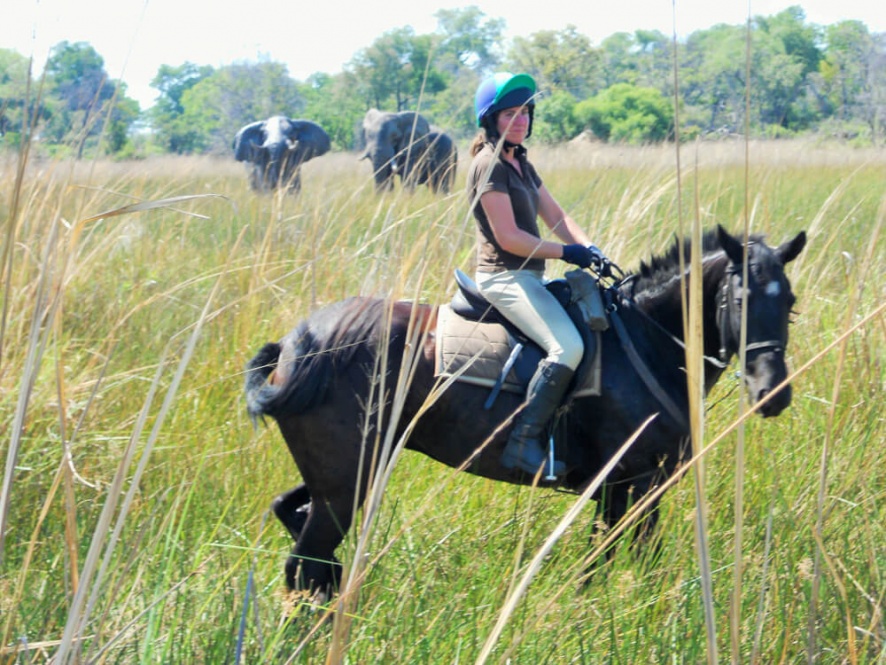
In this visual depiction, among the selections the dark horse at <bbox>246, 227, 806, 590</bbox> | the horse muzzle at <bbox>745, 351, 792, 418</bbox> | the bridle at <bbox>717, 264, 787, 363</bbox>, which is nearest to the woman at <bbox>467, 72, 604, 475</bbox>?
the dark horse at <bbox>246, 227, 806, 590</bbox>

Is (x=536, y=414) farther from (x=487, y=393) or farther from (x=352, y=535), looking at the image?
(x=352, y=535)

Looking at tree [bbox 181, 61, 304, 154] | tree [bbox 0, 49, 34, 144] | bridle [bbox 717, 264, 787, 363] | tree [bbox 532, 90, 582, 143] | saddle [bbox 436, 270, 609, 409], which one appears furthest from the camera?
tree [bbox 181, 61, 304, 154]

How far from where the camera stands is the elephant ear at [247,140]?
21.0 m

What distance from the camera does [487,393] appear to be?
374 centimetres

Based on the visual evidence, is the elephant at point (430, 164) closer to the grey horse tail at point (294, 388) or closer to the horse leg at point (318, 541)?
the grey horse tail at point (294, 388)

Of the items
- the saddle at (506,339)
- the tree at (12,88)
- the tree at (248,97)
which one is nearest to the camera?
the tree at (12,88)

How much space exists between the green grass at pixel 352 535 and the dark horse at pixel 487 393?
188 mm

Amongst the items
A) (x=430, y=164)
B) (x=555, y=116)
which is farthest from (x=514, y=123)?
(x=430, y=164)

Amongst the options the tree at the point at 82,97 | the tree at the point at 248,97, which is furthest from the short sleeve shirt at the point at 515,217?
the tree at the point at 248,97

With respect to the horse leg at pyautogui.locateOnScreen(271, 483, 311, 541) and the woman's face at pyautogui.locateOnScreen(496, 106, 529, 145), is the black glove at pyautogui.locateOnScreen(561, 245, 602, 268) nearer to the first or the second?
the woman's face at pyautogui.locateOnScreen(496, 106, 529, 145)

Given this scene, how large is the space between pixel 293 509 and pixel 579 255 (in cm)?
145

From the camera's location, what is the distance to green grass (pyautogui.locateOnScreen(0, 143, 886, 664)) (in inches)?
79.3

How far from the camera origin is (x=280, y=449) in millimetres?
4516

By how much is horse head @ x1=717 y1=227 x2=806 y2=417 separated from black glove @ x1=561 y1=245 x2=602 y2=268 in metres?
0.48
